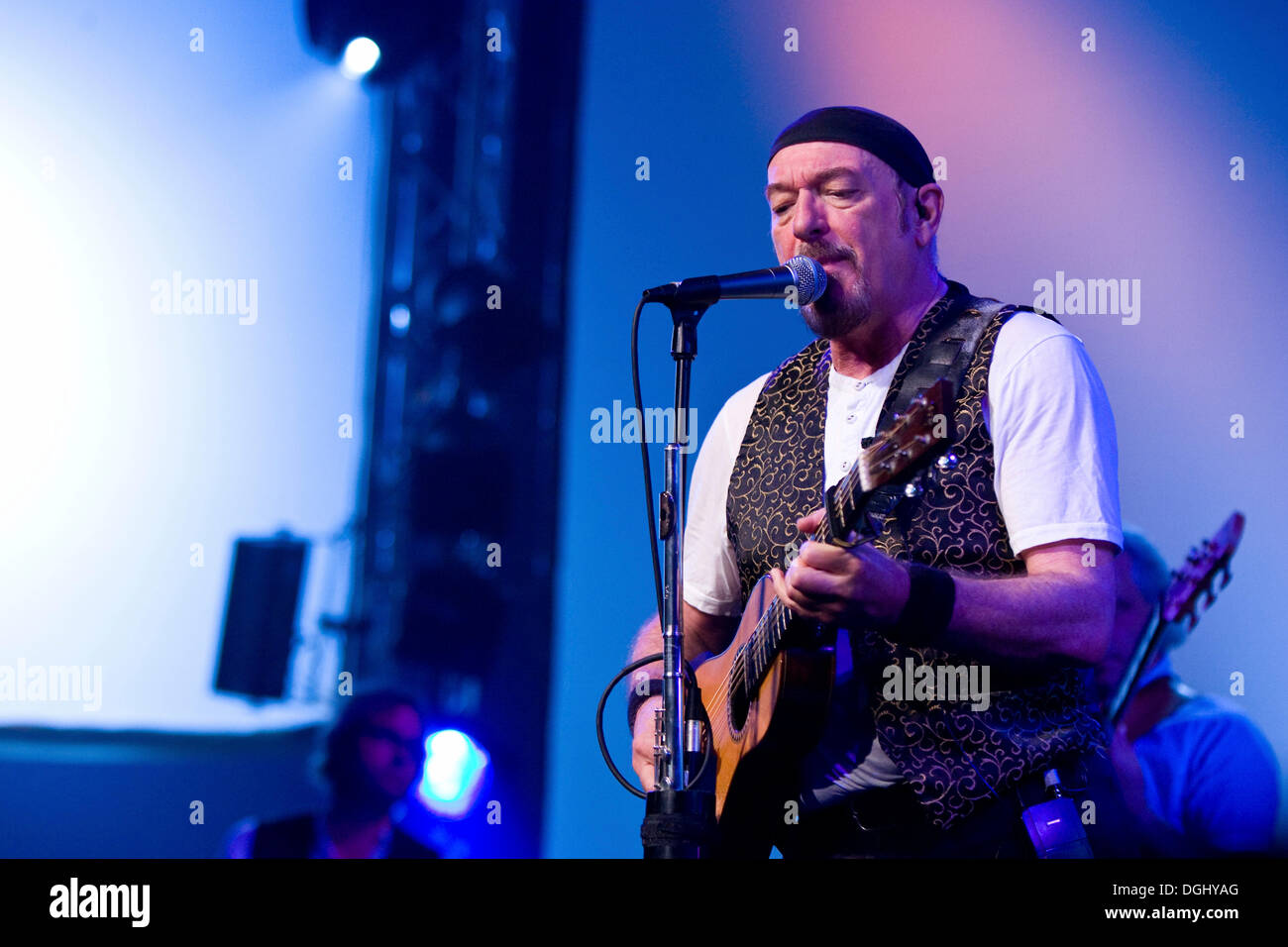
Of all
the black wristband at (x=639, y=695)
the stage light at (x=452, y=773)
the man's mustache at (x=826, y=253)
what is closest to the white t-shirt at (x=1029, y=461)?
the man's mustache at (x=826, y=253)

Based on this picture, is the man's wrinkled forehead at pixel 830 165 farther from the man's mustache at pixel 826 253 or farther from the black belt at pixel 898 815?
the black belt at pixel 898 815

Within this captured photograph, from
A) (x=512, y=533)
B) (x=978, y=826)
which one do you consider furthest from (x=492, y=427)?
(x=978, y=826)

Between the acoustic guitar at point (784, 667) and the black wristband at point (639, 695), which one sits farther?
the black wristband at point (639, 695)

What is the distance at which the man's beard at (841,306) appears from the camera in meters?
2.21

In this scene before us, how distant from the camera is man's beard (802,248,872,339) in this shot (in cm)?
221

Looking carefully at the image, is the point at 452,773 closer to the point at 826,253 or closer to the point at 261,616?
the point at 261,616

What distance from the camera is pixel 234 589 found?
Answer: 3162mm

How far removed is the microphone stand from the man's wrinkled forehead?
0.51 metres

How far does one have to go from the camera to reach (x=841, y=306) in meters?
2.22

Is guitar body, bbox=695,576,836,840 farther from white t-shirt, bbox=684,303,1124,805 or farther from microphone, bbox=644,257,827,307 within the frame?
microphone, bbox=644,257,827,307

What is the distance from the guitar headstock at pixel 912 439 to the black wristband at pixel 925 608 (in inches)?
7.1

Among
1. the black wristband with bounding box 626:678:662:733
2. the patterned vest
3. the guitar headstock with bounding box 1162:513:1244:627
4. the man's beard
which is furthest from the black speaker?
the guitar headstock with bounding box 1162:513:1244:627
